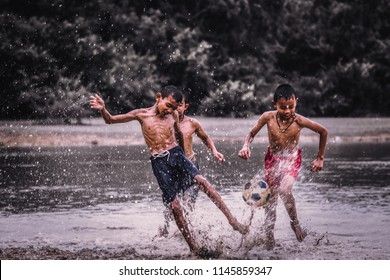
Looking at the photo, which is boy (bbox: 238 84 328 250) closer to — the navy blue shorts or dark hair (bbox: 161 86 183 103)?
the navy blue shorts

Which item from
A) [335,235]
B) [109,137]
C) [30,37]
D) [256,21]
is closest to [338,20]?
[256,21]

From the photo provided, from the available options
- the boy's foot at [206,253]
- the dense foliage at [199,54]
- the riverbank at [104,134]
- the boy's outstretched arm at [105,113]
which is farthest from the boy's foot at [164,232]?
the dense foliage at [199,54]

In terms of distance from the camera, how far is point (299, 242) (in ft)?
26.5

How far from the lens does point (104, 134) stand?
22594 mm

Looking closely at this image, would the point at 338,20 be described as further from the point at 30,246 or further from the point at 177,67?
the point at 30,246

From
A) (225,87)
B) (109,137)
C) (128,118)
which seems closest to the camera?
(128,118)

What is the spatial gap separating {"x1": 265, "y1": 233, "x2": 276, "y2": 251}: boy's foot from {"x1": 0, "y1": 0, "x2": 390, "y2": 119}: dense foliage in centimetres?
1788

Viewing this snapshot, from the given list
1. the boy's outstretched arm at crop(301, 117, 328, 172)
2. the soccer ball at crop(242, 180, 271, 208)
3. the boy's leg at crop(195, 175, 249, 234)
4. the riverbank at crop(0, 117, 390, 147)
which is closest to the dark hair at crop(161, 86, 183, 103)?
the boy's leg at crop(195, 175, 249, 234)

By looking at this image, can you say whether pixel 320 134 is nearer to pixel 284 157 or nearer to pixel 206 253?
pixel 284 157

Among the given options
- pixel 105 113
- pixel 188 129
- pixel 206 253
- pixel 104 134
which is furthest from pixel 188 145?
pixel 104 134

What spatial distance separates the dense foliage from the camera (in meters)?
26.3

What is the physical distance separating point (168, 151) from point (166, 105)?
0.37 meters

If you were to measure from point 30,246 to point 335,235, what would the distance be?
8.63 ft

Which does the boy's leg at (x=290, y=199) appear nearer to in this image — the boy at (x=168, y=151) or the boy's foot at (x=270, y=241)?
the boy's foot at (x=270, y=241)
